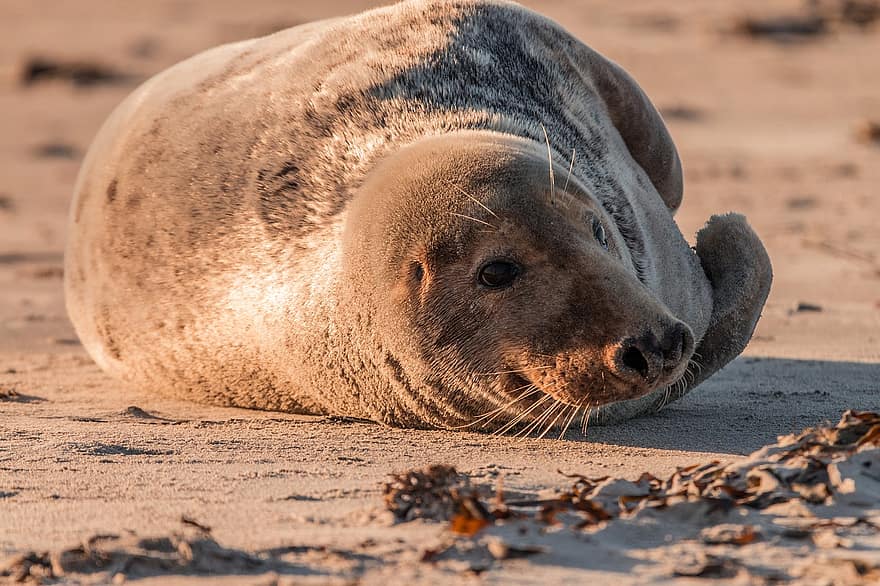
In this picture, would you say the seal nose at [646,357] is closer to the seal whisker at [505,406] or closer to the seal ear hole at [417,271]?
the seal whisker at [505,406]

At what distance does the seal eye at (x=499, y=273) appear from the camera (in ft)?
14.6

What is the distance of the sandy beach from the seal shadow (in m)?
0.02

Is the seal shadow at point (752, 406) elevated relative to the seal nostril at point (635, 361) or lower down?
lower down

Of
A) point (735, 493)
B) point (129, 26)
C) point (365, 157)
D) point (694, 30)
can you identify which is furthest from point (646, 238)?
point (129, 26)

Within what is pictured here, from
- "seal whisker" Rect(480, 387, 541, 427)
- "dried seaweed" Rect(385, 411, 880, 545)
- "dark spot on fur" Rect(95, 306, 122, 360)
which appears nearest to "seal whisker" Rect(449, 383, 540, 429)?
"seal whisker" Rect(480, 387, 541, 427)

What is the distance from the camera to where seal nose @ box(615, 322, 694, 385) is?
14.1 feet

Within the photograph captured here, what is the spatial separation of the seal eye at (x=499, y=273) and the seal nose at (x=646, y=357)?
39cm

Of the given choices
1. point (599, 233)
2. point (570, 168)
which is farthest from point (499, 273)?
A: point (570, 168)

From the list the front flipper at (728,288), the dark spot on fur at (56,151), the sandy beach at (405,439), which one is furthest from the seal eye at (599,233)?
the dark spot on fur at (56,151)

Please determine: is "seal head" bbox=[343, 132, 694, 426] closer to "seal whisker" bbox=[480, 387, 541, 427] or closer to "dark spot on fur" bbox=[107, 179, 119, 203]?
"seal whisker" bbox=[480, 387, 541, 427]

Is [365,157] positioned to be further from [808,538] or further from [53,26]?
[53,26]

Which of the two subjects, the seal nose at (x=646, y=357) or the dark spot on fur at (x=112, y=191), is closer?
Result: the seal nose at (x=646, y=357)

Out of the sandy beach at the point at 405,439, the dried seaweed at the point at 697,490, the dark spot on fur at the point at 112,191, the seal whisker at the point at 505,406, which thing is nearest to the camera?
the sandy beach at the point at 405,439

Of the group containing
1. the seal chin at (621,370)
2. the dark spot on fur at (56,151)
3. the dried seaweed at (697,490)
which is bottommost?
the dried seaweed at (697,490)
